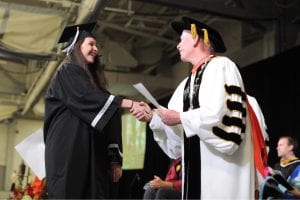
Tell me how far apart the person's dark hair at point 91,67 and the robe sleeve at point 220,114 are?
1.84 feet

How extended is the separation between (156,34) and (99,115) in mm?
6396

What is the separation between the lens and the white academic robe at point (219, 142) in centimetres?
221

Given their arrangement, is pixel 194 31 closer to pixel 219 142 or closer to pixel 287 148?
pixel 219 142

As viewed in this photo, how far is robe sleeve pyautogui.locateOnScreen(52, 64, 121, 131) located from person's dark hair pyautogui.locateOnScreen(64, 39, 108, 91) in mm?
87

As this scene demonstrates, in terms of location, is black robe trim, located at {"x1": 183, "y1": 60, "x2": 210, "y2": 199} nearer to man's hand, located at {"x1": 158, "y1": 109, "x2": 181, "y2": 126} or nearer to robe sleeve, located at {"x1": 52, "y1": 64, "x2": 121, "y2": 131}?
man's hand, located at {"x1": 158, "y1": 109, "x2": 181, "y2": 126}

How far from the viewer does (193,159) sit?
2.41 meters

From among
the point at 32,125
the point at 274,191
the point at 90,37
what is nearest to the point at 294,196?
the point at 274,191

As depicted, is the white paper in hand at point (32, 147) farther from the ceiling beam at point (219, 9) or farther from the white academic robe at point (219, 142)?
the ceiling beam at point (219, 9)

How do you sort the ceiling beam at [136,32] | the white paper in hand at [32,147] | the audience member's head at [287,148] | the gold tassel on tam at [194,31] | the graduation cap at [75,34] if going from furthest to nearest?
the ceiling beam at [136,32], the audience member's head at [287,148], the white paper in hand at [32,147], the graduation cap at [75,34], the gold tassel on tam at [194,31]

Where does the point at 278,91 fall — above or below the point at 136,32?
below

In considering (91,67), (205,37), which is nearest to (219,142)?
(205,37)

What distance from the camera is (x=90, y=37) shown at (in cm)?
265

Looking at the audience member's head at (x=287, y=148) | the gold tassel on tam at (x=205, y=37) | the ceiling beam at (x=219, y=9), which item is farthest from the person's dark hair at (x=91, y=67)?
the ceiling beam at (x=219, y=9)

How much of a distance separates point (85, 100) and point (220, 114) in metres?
0.65
